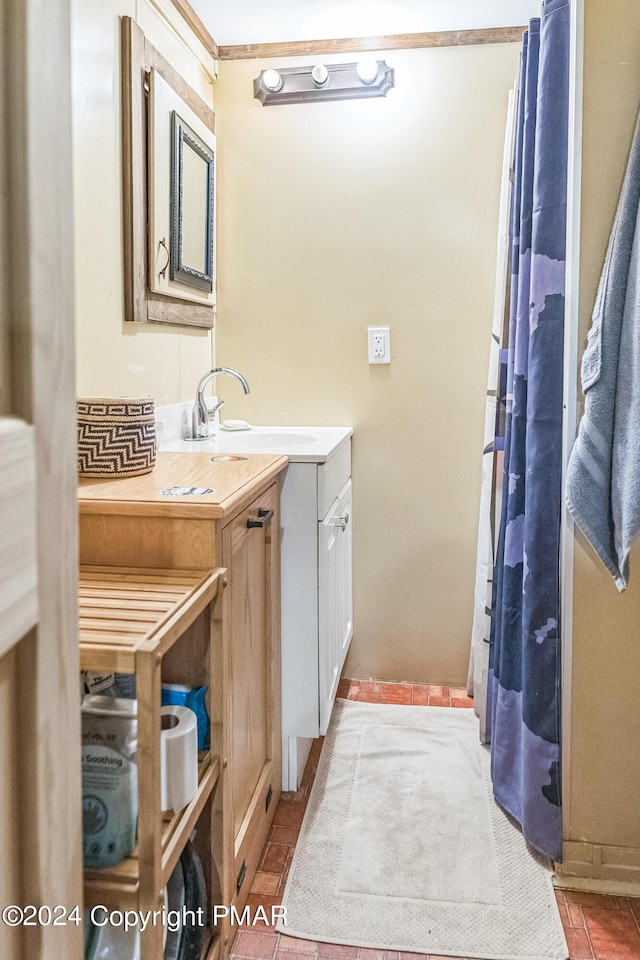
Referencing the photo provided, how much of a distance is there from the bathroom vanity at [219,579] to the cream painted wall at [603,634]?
0.69 metres

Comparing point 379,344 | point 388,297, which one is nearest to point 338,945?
point 379,344

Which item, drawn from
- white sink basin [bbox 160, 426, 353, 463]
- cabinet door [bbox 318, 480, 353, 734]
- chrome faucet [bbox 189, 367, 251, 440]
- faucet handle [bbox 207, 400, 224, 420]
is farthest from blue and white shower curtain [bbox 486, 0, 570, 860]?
faucet handle [bbox 207, 400, 224, 420]

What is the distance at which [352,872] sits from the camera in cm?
160

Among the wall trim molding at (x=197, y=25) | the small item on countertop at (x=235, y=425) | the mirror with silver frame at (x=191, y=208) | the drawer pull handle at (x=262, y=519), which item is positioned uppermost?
the wall trim molding at (x=197, y=25)

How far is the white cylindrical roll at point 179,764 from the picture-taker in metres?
1.05

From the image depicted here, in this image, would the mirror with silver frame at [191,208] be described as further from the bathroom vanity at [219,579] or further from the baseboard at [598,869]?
the baseboard at [598,869]

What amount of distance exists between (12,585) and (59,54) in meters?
0.36

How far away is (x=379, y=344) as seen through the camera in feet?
8.13

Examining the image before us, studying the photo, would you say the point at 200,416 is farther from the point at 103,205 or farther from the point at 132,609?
the point at 132,609

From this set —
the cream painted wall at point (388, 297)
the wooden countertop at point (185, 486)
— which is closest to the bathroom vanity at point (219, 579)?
the wooden countertop at point (185, 486)

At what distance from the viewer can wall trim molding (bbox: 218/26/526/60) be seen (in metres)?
2.34

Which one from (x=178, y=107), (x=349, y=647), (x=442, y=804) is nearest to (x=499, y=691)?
(x=442, y=804)

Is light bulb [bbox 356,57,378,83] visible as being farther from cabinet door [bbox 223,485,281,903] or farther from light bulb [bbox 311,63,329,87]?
cabinet door [bbox 223,485,281,903]

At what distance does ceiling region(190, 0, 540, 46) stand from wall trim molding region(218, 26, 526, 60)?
0.02 metres
